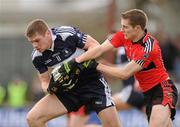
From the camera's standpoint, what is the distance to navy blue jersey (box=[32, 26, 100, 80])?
10.9 m

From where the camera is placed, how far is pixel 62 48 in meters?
10.9

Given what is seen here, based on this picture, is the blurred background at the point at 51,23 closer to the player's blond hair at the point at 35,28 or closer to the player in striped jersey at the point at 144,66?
the player in striped jersey at the point at 144,66

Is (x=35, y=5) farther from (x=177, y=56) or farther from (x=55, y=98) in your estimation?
(x=55, y=98)

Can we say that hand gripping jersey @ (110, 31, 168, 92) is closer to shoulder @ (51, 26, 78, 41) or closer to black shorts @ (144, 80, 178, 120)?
black shorts @ (144, 80, 178, 120)

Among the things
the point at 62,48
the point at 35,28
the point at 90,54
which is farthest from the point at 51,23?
the point at 90,54

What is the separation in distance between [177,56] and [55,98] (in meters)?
7.39

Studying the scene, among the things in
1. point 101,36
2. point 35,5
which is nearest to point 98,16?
point 101,36

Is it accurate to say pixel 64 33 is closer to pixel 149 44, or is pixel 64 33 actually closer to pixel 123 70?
pixel 123 70

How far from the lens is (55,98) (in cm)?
1105

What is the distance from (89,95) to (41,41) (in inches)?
42.7

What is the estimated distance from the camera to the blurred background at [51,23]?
17.4 meters

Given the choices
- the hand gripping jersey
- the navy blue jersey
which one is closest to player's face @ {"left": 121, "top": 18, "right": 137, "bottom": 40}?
Answer: the hand gripping jersey

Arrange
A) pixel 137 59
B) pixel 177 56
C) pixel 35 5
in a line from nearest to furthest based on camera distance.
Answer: pixel 137 59 < pixel 177 56 < pixel 35 5

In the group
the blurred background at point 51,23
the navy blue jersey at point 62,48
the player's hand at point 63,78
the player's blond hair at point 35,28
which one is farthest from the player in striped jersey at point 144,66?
the blurred background at point 51,23
